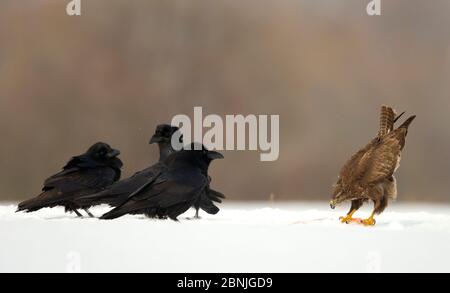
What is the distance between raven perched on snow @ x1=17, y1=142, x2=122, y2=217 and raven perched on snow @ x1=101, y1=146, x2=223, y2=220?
0.80 m

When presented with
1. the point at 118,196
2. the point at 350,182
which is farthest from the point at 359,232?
the point at 118,196

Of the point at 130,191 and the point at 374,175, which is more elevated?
the point at 374,175

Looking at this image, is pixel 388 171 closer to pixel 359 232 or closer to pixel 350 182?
pixel 350 182

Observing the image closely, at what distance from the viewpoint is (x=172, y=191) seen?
607cm

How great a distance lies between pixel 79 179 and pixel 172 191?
120 cm

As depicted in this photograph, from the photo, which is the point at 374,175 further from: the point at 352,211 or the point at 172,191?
the point at 172,191

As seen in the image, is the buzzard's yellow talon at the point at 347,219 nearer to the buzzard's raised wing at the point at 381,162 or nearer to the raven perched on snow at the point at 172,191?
the buzzard's raised wing at the point at 381,162

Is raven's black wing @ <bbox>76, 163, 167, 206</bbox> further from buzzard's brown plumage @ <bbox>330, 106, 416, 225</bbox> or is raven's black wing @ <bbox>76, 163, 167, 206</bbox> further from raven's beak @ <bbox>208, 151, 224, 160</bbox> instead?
buzzard's brown plumage @ <bbox>330, 106, 416, 225</bbox>

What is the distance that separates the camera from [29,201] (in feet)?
21.8

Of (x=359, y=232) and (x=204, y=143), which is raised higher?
(x=204, y=143)

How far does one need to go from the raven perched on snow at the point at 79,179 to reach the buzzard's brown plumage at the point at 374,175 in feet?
7.80

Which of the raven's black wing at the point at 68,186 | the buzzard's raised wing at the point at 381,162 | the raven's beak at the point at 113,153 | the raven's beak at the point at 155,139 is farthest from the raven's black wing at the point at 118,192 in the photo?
the buzzard's raised wing at the point at 381,162

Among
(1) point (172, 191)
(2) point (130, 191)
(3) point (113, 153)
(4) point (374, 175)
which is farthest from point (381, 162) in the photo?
(3) point (113, 153)

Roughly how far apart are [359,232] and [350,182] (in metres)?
0.69
